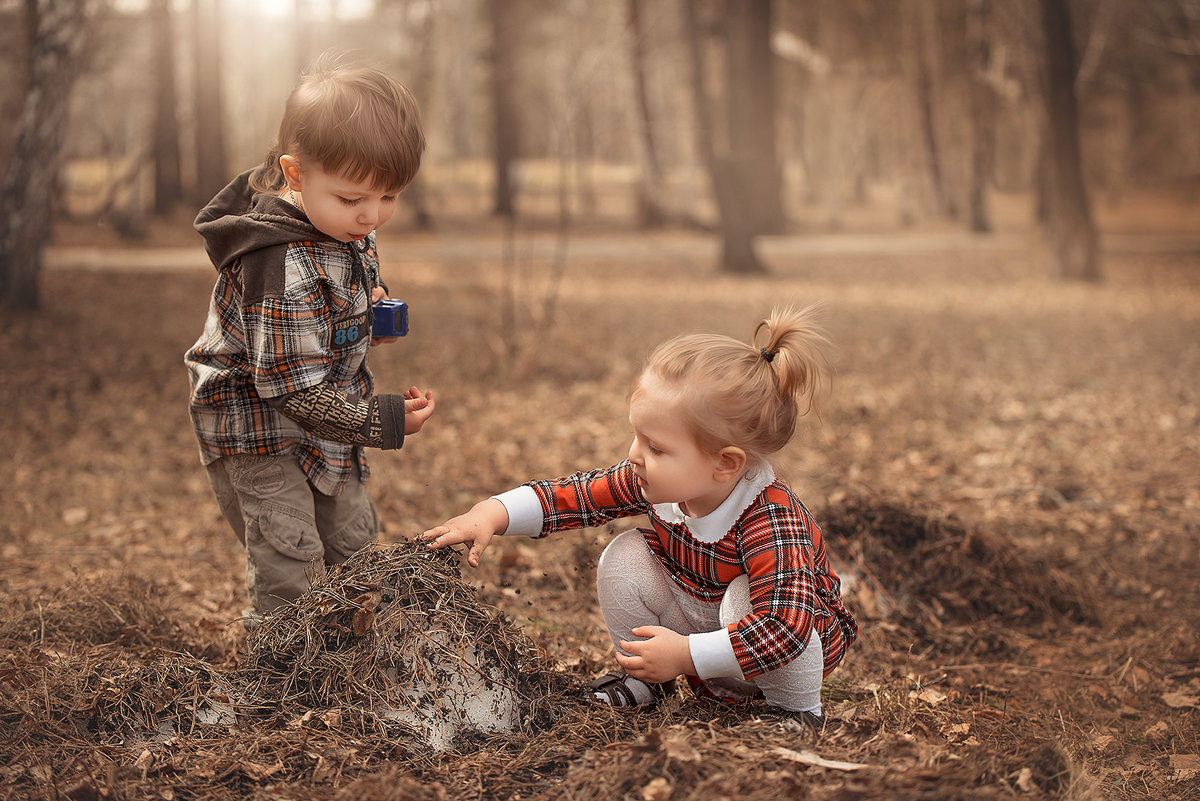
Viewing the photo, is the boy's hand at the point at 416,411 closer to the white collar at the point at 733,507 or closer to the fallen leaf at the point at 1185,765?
the white collar at the point at 733,507

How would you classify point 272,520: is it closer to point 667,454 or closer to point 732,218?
point 667,454

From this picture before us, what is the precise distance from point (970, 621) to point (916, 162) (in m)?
30.3

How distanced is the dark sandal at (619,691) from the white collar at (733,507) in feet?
1.55

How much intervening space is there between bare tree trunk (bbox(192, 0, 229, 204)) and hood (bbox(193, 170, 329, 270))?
55.6 feet

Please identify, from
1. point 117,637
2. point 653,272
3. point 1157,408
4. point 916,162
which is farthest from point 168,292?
point 916,162

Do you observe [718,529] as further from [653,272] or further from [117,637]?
[653,272]

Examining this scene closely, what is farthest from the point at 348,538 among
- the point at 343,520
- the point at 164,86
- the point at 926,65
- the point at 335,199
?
the point at 926,65

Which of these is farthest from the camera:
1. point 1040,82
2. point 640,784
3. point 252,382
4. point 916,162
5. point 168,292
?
point 916,162

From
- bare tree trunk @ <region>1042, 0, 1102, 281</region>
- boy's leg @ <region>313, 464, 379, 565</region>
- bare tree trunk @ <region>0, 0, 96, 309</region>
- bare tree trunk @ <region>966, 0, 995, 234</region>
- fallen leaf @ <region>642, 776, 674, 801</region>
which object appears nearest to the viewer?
fallen leaf @ <region>642, 776, 674, 801</region>

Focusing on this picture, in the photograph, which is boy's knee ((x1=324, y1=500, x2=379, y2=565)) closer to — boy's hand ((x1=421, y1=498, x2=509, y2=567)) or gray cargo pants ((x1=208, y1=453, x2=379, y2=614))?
gray cargo pants ((x1=208, y1=453, x2=379, y2=614))

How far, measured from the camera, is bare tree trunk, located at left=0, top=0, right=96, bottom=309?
28.1 ft

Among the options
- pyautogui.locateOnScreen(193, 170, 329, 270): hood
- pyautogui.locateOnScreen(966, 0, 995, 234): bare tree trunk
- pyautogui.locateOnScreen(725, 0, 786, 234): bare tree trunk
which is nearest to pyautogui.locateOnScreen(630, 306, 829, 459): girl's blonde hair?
pyautogui.locateOnScreen(193, 170, 329, 270): hood

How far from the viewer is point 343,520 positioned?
318cm

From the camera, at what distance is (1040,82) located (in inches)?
572
